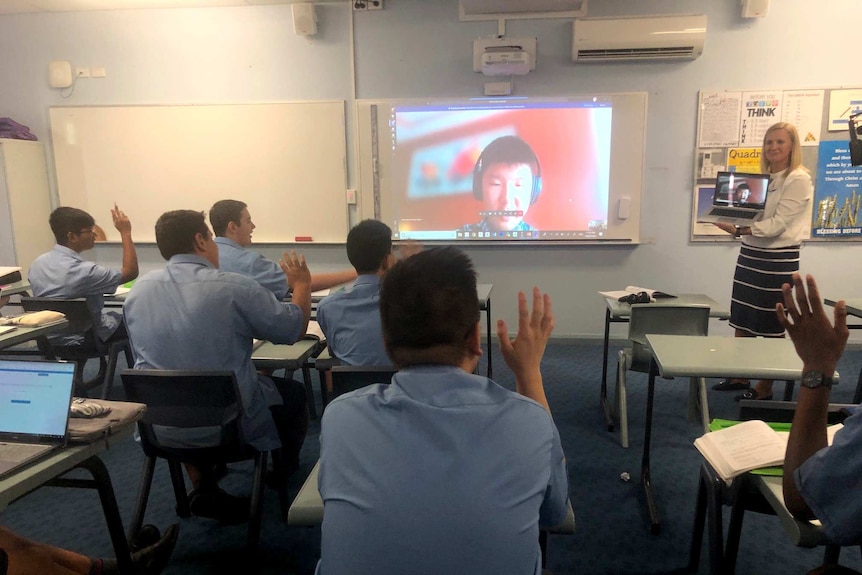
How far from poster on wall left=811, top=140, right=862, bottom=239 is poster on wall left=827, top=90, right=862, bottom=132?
0.13 m

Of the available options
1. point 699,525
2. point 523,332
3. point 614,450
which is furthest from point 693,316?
point 523,332

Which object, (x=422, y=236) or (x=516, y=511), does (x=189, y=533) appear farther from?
(x=422, y=236)

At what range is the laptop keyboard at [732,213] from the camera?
336cm

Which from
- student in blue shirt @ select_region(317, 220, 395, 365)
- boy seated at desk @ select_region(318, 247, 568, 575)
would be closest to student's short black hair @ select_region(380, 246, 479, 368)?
boy seated at desk @ select_region(318, 247, 568, 575)

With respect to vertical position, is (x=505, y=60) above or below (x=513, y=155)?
above

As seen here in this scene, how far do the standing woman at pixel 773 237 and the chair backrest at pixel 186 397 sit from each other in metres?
3.02

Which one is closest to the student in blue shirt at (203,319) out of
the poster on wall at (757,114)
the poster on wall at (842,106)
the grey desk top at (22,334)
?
the grey desk top at (22,334)

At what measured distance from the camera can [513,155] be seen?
4.59 metres

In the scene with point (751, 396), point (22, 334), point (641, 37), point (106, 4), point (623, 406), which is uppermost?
point (106, 4)

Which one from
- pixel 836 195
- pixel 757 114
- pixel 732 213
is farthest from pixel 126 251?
pixel 836 195

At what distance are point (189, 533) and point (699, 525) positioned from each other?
2012 millimetres

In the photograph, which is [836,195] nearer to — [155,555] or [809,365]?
[809,365]

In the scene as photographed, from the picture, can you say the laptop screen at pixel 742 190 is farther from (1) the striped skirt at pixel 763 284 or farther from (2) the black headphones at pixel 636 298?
(2) the black headphones at pixel 636 298

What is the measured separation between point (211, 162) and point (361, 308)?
343 cm
